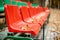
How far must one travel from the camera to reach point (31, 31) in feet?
7.11

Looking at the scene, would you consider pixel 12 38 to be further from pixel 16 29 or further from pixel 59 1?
pixel 59 1

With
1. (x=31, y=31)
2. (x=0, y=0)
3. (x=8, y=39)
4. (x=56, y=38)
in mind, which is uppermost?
(x=0, y=0)

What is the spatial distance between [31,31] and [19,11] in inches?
41.8

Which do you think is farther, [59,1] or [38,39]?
[59,1]

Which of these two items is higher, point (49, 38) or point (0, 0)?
point (0, 0)

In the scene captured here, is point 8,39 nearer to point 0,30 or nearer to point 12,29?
point 12,29

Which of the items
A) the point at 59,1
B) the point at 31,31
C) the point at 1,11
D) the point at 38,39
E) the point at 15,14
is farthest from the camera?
the point at 59,1

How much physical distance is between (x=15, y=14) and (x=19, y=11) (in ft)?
1.01

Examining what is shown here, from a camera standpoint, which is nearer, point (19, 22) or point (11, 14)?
point (11, 14)

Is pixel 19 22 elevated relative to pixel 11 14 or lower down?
lower down

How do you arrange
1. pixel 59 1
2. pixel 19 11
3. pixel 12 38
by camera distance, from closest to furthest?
pixel 12 38 → pixel 19 11 → pixel 59 1

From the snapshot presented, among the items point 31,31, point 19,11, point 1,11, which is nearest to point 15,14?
point 19,11

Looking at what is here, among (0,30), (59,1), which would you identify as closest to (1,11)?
(0,30)

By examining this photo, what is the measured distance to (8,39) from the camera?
8.16 feet
